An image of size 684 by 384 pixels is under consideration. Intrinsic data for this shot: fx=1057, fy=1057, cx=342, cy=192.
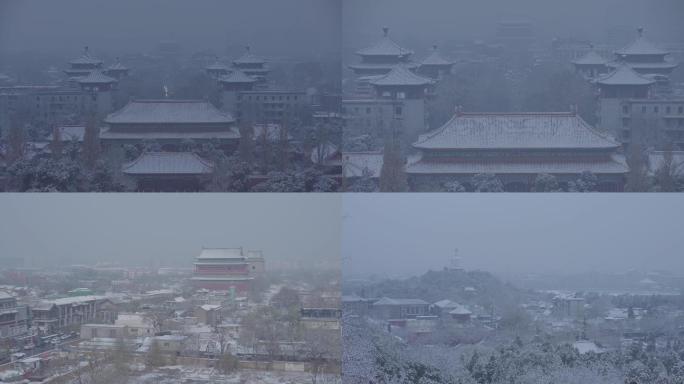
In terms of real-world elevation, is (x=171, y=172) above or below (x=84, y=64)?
below

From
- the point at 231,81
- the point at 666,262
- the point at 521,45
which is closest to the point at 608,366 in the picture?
the point at 666,262

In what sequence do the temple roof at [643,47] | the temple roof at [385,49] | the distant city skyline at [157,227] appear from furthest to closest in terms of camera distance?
Result: 1. the distant city skyline at [157,227]
2. the temple roof at [385,49]
3. the temple roof at [643,47]

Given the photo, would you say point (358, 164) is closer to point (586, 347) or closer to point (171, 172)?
point (171, 172)

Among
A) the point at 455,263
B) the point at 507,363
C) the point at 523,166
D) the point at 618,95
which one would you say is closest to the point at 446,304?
the point at 455,263

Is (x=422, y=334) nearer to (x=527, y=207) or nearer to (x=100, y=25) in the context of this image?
(x=527, y=207)

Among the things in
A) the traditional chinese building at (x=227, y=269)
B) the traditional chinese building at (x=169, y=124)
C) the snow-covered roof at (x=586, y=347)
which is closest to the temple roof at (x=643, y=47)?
the snow-covered roof at (x=586, y=347)

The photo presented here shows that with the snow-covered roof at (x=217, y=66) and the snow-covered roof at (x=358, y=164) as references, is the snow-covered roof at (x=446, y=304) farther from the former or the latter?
the snow-covered roof at (x=217, y=66)
